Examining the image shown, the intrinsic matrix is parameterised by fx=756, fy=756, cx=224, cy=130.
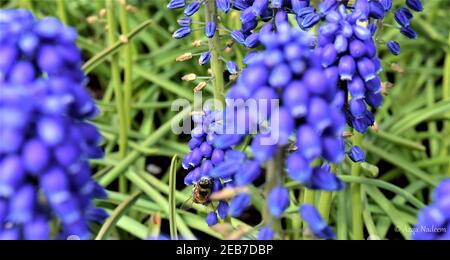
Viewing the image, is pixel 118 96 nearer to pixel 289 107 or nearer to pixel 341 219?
pixel 341 219

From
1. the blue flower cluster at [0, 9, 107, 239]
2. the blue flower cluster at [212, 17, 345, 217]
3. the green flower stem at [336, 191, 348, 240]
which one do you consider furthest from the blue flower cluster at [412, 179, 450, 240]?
the green flower stem at [336, 191, 348, 240]

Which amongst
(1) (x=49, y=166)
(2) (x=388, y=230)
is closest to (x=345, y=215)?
(2) (x=388, y=230)

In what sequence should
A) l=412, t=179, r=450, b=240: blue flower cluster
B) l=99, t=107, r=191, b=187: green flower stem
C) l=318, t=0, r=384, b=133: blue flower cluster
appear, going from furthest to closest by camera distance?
l=99, t=107, r=191, b=187: green flower stem < l=318, t=0, r=384, b=133: blue flower cluster < l=412, t=179, r=450, b=240: blue flower cluster

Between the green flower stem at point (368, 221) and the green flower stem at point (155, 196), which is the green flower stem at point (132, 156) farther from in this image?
the green flower stem at point (368, 221)

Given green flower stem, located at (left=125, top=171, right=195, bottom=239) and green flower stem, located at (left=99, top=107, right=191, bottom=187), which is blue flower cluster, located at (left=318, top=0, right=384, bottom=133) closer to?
green flower stem, located at (left=125, top=171, right=195, bottom=239)

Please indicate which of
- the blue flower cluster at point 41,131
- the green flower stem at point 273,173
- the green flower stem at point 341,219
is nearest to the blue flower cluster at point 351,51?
the green flower stem at point 273,173

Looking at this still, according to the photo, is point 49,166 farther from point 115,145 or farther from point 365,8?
point 115,145

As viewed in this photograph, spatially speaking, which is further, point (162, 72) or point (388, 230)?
point (162, 72)
